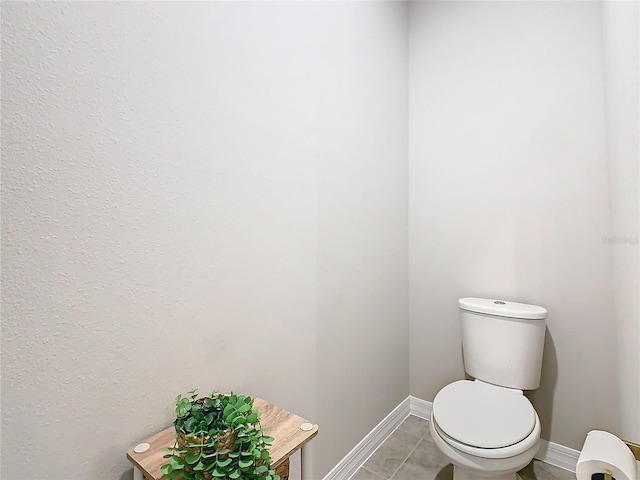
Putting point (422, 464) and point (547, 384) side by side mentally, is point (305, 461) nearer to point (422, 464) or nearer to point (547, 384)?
point (422, 464)

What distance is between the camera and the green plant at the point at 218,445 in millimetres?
668

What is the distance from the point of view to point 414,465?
1646 mm

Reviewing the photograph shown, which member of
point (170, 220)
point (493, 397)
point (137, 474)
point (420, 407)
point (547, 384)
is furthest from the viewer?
point (420, 407)

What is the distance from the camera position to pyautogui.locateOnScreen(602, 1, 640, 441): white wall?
94 centimetres

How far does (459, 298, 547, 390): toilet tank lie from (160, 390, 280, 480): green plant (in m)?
1.28

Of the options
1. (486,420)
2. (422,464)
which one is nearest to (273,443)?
(486,420)

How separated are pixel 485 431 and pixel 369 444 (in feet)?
2.23

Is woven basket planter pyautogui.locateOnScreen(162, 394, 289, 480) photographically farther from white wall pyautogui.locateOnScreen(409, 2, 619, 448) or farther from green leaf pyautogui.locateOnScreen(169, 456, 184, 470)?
white wall pyautogui.locateOnScreen(409, 2, 619, 448)

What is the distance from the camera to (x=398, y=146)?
200cm

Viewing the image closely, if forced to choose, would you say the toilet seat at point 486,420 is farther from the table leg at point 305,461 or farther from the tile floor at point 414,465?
the table leg at point 305,461

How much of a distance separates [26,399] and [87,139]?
0.55 meters

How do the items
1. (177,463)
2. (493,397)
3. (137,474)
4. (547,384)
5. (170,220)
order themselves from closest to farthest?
(177,463)
(137,474)
(170,220)
(493,397)
(547,384)

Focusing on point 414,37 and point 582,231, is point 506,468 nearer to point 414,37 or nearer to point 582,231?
point 582,231

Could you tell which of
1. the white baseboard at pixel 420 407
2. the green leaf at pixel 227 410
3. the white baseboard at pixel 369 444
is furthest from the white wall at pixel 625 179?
the green leaf at pixel 227 410
